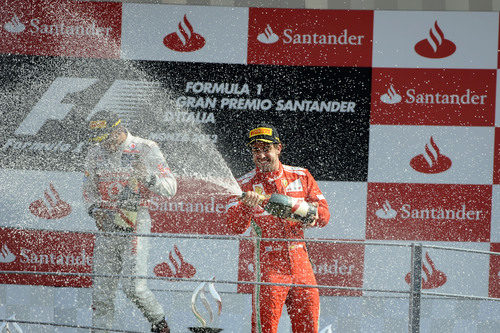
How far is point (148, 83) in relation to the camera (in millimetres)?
4664

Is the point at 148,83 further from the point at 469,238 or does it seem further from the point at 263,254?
the point at 469,238

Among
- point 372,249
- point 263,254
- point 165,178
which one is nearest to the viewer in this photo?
point 263,254

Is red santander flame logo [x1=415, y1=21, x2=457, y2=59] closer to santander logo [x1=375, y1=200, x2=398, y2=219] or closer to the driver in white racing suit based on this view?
santander logo [x1=375, y1=200, x2=398, y2=219]

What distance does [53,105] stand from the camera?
4719mm

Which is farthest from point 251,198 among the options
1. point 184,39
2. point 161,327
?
point 184,39

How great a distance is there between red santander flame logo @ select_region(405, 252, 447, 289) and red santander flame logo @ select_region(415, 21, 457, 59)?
132 centimetres

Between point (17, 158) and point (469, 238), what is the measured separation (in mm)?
3030

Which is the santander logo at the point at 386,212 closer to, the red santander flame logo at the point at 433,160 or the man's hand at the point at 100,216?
the red santander flame logo at the point at 433,160

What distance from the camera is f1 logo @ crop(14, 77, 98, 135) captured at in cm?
470

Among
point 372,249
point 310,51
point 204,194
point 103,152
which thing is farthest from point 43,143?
Answer: point 372,249

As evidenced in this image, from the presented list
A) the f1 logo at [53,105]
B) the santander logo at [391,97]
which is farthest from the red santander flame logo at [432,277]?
the f1 logo at [53,105]

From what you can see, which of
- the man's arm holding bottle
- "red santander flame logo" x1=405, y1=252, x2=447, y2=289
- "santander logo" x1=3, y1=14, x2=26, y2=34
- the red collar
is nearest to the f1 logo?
"santander logo" x1=3, y1=14, x2=26, y2=34

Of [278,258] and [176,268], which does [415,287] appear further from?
[176,268]

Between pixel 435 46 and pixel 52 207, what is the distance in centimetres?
274
